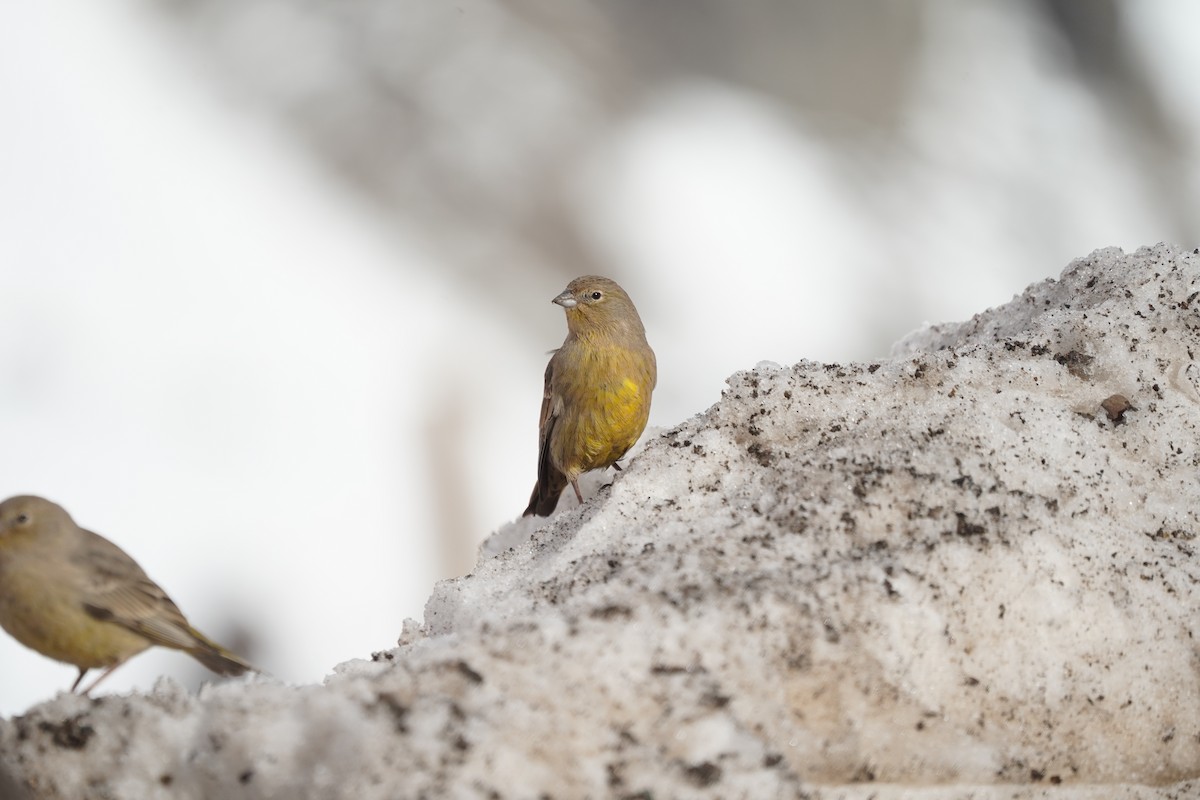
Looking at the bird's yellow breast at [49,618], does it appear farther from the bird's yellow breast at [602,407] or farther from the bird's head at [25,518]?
the bird's yellow breast at [602,407]

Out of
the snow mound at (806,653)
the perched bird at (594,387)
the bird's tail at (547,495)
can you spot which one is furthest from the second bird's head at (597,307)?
the snow mound at (806,653)

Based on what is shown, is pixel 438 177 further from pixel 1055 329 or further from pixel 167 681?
pixel 167 681

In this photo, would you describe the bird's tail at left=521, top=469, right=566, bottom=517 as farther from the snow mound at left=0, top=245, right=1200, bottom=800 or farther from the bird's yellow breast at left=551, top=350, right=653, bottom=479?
the snow mound at left=0, top=245, right=1200, bottom=800

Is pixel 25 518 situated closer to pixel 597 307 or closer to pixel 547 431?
pixel 547 431

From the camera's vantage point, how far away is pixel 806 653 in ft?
7.75

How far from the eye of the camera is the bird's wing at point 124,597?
114 inches

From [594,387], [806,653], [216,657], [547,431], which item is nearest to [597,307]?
[594,387]

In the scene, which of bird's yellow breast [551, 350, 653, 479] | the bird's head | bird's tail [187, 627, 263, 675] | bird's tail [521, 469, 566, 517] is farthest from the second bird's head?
the bird's head

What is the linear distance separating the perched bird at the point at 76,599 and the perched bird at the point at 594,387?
2.21 m

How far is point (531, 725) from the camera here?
86.2 inches

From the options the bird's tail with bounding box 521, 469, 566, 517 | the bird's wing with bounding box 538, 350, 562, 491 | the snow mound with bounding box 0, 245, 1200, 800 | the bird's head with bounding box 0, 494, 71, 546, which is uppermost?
the bird's wing with bounding box 538, 350, 562, 491

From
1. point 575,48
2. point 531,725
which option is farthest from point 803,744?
point 575,48

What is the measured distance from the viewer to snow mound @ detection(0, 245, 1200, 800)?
2197mm

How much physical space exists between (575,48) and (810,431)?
8.62 metres
